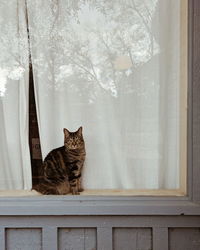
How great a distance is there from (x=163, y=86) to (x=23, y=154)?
37.2 inches

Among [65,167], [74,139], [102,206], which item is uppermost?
[74,139]

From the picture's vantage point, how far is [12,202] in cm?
162

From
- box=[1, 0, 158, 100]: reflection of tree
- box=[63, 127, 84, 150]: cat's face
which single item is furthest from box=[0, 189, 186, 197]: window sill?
box=[1, 0, 158, 100]: reflection of tree

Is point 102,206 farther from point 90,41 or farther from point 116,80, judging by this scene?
point 90,41

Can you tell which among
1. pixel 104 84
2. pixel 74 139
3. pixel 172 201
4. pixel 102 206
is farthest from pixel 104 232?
pixel 104 84

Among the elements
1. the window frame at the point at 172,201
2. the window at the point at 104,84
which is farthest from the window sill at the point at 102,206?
the window at the point at 104,84

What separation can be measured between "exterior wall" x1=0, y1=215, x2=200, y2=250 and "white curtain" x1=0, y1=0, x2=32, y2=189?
0.92 feet

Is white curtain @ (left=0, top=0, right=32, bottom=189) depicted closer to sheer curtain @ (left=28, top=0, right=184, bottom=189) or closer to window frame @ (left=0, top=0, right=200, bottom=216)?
sheer curtain @ (left=28, top=0, right=184, bottom=189)

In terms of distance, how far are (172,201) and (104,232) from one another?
1.34 feet

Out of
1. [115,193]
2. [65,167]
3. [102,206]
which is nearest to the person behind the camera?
[102,206]

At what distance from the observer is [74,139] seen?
1.74 metres

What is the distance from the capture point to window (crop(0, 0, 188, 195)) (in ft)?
5.60

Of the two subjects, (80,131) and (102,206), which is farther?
(80,131)

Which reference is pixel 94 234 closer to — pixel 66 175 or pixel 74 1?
pixel 66 175
